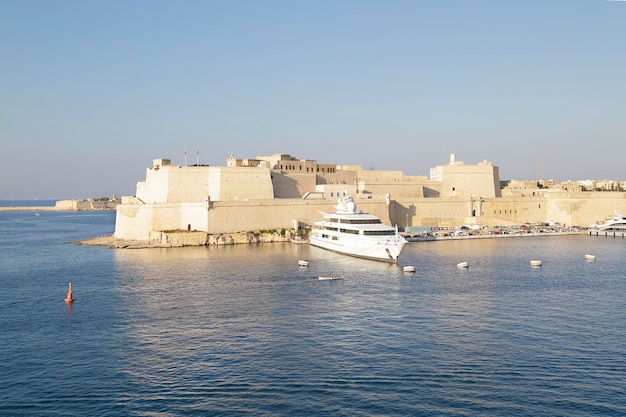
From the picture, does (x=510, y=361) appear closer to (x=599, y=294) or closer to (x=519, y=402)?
(x=519, y=402)

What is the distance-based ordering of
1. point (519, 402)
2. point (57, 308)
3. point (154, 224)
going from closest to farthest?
point (519, 402) → point (57, 308) → point (154, 224)

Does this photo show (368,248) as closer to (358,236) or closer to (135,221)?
(358,236)

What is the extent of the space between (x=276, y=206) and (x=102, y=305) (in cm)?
2955

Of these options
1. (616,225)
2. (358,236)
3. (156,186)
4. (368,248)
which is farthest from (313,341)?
(616,225)

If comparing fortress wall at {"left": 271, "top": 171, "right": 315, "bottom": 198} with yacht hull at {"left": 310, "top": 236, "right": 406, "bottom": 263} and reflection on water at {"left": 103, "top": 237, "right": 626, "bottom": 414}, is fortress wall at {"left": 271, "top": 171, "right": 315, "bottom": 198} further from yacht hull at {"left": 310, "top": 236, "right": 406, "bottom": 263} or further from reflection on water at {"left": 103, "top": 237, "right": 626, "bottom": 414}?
reflection on water at {"left": 103, "top": 237, "right": 626, "bottom": 414}

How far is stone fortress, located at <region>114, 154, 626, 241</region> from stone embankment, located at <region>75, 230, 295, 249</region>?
61 centimetres

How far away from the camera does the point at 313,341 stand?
1967 centimetres

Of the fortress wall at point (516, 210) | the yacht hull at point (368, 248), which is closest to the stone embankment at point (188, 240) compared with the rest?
the yacht hull at point (368, 248)

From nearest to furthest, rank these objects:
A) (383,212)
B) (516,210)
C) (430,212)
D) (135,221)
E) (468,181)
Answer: (135,221) → (383,212) → (430,212) → (516,210) → (468,181)

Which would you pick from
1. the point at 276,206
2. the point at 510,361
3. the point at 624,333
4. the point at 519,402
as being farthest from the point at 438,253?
the point at 519,402

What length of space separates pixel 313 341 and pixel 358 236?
22.1 m

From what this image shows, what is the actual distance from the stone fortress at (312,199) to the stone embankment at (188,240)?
61 centimetres

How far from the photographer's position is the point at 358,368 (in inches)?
668

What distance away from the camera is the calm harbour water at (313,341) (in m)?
14.8
